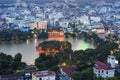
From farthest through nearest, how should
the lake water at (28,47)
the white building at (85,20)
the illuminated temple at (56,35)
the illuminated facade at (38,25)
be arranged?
the white building at (85,20), the illuminated facade at (38,25), the illuminated temple at (56,35), the lake water at (28,47)

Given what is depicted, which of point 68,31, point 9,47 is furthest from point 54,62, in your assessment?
point 68,31

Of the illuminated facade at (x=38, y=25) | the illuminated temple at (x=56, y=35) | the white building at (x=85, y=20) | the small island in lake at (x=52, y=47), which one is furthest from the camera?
the white building at (x=85, y=20)

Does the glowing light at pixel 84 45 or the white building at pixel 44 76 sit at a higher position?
Result: the white building at pixel 44 76

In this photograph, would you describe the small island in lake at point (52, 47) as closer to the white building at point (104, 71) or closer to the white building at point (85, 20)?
the white building at point (104, 71)

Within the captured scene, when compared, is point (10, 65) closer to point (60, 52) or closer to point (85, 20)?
point (60, 52)

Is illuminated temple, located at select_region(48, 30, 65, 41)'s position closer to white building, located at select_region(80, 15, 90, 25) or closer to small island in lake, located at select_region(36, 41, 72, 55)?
white building, located at select_region(80, 15, 90, 25)

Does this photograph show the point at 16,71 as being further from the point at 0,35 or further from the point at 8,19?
the point at 8,19

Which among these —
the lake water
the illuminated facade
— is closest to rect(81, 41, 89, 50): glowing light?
the lake water

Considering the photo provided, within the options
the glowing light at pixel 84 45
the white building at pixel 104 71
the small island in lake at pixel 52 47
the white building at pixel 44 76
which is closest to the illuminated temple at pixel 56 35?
the glowing light at pixel 84 45
